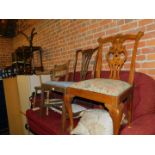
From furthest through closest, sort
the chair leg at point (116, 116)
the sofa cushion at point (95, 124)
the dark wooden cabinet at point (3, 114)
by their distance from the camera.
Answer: the dark wooden cabinet at point (3, 114) → the sofa cushion at point (95, 124) → the chair leg at point (116, 116)

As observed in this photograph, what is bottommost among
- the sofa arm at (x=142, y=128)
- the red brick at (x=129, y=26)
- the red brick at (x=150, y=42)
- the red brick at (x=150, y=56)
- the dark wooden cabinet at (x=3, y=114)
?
the dark wooden cabinet at (x=3, y=114)

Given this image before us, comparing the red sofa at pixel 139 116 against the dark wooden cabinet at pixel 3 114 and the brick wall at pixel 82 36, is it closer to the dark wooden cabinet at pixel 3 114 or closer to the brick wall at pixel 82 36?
the brick wall at pixel 82 36

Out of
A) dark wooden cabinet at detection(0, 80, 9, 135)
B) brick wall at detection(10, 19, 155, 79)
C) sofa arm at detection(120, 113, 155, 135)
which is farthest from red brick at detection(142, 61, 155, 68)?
dark wooden cabinet at detection(0, 80, 9, 135)

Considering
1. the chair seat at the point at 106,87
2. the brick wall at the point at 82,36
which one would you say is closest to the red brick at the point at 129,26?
the brick wall at the point at 82,36

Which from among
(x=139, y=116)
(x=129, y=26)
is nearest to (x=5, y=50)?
(x=129, y=26)

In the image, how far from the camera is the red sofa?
1.22 metres

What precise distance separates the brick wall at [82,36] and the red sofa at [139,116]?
0.15 m

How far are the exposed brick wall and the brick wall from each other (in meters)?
1.63

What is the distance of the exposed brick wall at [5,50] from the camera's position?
5.88 metres

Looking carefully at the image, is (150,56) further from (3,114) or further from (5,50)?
(5,50)

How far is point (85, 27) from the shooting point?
2.56m

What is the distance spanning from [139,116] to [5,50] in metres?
5.50
